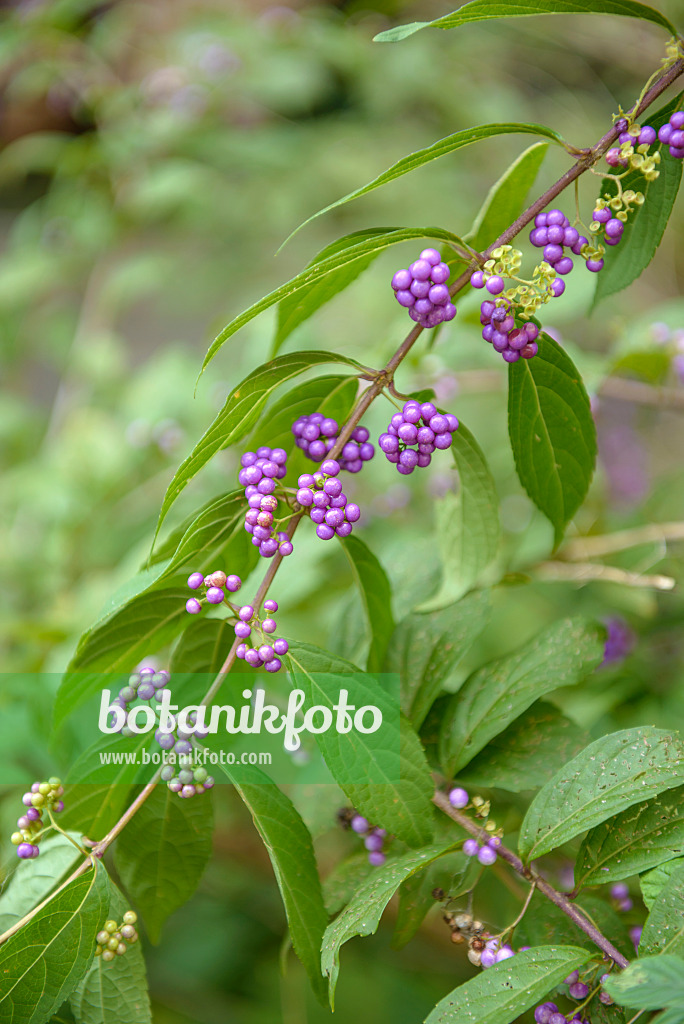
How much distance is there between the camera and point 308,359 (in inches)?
22.4

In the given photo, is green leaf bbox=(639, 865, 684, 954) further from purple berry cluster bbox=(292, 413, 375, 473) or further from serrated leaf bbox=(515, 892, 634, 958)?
purple berry cluster bbox=(292, 413, 375, 473)

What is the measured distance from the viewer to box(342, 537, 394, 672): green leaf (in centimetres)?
62

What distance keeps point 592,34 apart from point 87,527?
88.9 inches

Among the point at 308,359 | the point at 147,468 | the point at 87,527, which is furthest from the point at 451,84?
the point at 308,359

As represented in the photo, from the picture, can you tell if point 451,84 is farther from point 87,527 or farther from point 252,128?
point 87,527

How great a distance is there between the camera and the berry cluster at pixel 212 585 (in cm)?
54

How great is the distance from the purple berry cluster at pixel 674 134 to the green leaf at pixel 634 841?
18.9 inches

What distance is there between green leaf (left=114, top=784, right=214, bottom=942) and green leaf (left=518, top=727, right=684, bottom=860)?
28cm

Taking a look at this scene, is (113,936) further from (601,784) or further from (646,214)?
(646,214)

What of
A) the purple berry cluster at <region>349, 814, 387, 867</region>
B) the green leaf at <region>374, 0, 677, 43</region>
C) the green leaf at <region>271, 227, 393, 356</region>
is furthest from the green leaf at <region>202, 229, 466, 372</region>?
the purple berry cluster at <region>349, 814, 387, 867</region>

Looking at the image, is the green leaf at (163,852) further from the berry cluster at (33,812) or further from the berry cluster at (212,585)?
the berry cluster at (212,585)

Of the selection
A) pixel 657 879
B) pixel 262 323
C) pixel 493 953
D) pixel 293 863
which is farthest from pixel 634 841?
pixel 262 323

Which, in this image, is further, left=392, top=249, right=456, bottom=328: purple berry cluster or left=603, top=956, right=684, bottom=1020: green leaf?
left=392, top=249, right=456, bottom=328: purple berry cluster

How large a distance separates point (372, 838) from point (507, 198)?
22.6 inches
